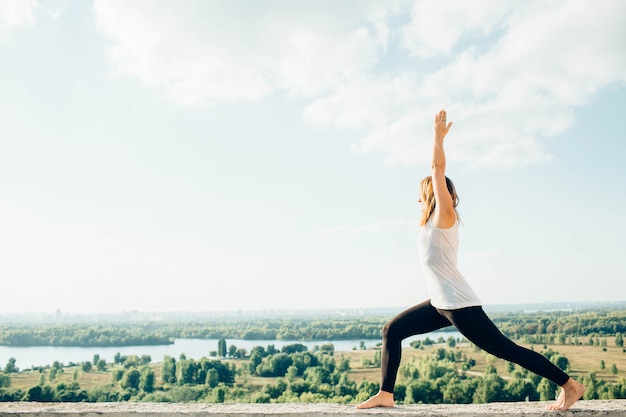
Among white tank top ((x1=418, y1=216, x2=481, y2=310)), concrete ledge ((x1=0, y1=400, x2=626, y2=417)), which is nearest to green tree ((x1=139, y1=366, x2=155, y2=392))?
concrete ledge ((x1=0, y1=400, x2=626, y2=417))

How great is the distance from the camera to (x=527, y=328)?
73688 millimetres

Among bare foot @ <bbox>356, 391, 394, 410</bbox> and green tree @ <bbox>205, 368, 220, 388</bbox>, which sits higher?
bare foot @ <bbox>356, 391, 394, 410</bbox>

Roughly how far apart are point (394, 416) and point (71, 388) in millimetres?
62660

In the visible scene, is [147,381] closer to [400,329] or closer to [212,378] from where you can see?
[212,378]

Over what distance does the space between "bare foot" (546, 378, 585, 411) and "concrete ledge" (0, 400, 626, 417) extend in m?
0.04

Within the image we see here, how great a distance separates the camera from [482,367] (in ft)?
219

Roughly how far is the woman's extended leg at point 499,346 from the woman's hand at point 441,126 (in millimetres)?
1139

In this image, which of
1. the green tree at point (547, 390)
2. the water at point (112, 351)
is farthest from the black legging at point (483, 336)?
the water at point (112, 351)

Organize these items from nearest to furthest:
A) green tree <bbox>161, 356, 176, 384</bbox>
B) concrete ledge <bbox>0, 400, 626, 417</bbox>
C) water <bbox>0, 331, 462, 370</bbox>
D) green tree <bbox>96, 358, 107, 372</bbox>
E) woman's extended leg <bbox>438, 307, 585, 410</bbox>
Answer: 1. concrete ledge <bbox>0, 400, 626, 417</bbox>
2. woman's extended leg <bbox>438, 307, 585, 410</bbox>
3. green tree <bbox>161, 356, 176, 384</bbox>
4. green tree <bbox>96, 358, 107, 372</bbox>
5. water <bbox>0, 331, 462, 370</bbox>

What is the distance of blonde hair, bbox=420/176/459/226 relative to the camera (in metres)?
3.26

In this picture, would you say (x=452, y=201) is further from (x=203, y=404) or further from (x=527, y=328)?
(x=527, y=328)

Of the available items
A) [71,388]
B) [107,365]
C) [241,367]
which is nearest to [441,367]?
[241,367]

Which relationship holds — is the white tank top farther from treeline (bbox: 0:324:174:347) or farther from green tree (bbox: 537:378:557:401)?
treeline (bbox: 0:324:174:347)

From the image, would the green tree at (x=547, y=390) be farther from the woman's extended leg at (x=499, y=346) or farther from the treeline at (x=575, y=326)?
the woman's extended leg at (x=499, y=346)
